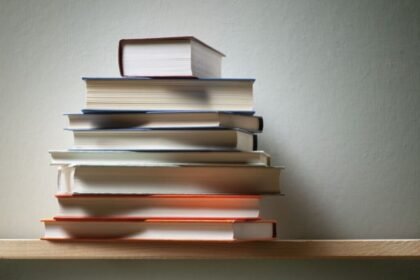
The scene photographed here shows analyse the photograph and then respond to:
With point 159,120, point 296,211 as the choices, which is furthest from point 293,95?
point 159,120

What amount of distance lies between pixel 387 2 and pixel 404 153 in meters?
0.25

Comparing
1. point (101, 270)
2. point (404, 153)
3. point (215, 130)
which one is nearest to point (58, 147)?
point (101, 270)

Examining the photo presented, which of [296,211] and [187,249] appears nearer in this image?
[187,249]

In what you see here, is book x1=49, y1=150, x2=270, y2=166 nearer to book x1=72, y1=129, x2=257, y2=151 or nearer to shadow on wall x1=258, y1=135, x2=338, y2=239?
book x1=72, y1=129, x2=257, y2=151

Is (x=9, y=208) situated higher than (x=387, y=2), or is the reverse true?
(x=387, y=2)

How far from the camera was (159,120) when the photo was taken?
104 centimetres

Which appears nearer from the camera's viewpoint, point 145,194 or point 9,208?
point 145,194

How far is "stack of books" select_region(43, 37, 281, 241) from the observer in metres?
1.01

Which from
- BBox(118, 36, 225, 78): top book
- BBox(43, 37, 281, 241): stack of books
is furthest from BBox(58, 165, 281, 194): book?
BBox(118, 36, 225, 78): top book

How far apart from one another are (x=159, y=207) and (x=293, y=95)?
0.35 meters

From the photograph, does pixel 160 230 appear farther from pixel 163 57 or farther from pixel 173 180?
pixel 163 57

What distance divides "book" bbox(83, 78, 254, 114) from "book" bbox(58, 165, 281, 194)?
84 millimetres

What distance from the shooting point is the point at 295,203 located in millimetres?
1233

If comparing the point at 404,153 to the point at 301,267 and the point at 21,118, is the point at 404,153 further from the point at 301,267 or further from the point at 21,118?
the point at 21,118
